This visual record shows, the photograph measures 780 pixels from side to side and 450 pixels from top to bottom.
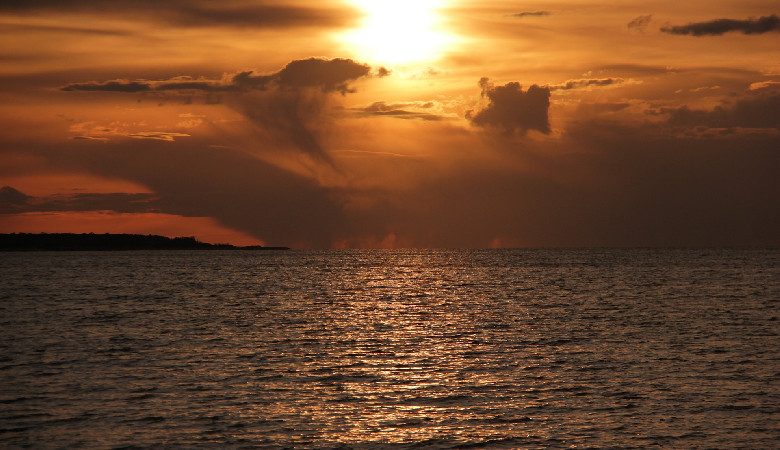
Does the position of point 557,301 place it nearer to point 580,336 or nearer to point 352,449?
point 580,336

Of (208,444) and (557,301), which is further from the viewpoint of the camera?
(557,301)

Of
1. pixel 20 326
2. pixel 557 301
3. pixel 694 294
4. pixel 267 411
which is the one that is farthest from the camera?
pixel 694 294

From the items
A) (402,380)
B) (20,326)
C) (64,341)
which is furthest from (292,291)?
(402,380)

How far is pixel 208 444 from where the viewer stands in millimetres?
26812

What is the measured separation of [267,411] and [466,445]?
30.6 feet

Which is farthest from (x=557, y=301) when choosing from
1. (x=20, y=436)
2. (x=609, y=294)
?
(x=20, y=436)

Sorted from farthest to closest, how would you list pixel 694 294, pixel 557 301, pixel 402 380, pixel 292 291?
pixel 292 291 → pixel 694 294 → pixel 557 301 → pixel 402 380

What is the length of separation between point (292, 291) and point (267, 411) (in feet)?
288

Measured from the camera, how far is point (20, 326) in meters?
→ 63.8

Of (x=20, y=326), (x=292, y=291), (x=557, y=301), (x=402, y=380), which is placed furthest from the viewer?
(x=292, y=291)

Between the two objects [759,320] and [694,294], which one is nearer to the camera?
[759,320]

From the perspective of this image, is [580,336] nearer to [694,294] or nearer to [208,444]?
[208,444]

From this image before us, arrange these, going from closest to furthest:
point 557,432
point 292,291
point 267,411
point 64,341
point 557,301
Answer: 1. point 557,432
2. point 267,411
3. point 64,341
4. point 557,301
5. point 292,291

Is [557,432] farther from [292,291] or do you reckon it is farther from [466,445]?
[292,291]
